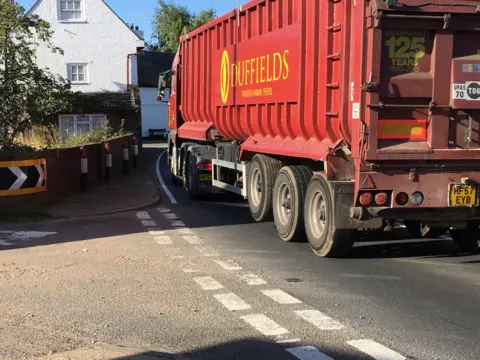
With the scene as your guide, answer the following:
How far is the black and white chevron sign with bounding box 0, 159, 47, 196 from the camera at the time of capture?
10.9 metres

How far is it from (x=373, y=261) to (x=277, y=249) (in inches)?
56.8

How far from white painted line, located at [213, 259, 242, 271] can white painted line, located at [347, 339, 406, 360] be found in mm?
2707

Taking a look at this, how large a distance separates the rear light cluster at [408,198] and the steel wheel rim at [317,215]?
1.14 m

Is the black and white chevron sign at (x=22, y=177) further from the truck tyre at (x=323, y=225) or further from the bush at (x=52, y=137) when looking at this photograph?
the bush at (x=52, y=137)

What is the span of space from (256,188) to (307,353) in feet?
19.7

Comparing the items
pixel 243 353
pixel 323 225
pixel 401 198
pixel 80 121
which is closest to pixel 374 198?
pixel 401 198

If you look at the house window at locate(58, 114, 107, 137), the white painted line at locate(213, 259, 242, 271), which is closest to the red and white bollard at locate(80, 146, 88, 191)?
the white painted line at locate(213, 259, 242, 271)

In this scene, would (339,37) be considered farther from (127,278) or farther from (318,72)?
(127,278)

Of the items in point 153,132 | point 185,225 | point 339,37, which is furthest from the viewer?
point 153,132

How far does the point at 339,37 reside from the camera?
280 inches

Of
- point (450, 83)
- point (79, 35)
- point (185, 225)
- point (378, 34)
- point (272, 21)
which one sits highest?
point (79, 35)

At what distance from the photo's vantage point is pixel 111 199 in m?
13.3

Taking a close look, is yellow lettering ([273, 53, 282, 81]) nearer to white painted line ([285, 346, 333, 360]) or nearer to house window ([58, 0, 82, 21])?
white painted line ([285, 346, 333, 360])

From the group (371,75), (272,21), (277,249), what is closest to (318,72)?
(371,75)
